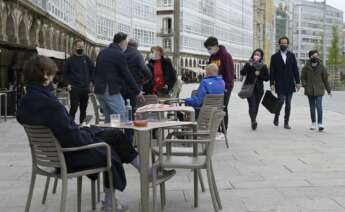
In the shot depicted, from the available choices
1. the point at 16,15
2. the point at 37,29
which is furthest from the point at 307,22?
the point at 16,15

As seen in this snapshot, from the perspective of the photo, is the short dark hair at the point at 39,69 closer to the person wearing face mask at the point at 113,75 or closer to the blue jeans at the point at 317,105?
the person wearing face mask at the point at 113,75

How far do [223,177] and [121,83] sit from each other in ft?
7.12

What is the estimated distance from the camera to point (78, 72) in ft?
40.4

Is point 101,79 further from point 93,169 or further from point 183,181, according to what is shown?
point 93,169

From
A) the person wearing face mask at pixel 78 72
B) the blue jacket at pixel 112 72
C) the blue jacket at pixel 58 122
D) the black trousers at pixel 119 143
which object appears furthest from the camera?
the person wearing face mask at pixel 78 72

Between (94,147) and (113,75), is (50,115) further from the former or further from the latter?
(113,75)

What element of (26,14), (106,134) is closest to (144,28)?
(26,14)

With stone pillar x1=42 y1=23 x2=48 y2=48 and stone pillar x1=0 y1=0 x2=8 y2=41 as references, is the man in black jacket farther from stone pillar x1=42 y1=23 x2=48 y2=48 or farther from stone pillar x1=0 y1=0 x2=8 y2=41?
stone pillar x1=42 y1=23 x2=48 y2=48

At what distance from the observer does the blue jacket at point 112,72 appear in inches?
329

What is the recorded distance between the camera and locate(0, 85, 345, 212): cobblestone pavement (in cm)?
599

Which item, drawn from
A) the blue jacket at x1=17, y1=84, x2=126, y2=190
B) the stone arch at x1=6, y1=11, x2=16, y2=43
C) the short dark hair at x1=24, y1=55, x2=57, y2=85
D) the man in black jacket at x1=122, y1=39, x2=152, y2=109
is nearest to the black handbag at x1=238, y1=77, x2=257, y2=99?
the man in black jacket at x1=122, y1=39, x2=152, y2=109

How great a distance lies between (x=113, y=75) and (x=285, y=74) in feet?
18.0

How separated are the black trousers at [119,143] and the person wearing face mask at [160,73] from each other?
626 centimetres

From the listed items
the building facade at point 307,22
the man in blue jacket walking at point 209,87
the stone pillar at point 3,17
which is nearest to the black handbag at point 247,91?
the man in blue jacket walking at point 209,87
